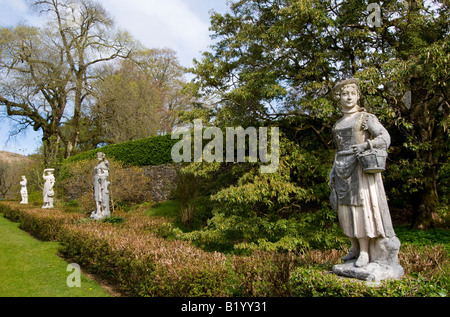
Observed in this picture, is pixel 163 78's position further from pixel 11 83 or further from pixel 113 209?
pixel 113 209

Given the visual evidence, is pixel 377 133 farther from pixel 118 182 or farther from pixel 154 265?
pixel 118 182

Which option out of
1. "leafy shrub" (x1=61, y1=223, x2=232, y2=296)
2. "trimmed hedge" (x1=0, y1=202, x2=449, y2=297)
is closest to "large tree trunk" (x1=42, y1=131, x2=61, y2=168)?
"leafy shrub" (x1=61, y1=223, x2=232, y2=296)

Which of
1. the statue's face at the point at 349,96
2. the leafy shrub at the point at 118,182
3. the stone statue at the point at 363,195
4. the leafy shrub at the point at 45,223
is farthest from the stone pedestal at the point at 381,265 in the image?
the leafy shrub at the point at 118,182

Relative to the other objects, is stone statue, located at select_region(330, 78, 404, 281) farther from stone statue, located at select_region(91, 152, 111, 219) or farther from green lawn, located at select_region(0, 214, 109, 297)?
stone statue, located at select_region(91, 152, 111, 219)

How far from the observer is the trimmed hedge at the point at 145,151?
1814 cm

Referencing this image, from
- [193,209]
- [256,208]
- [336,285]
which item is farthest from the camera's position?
[193,209]

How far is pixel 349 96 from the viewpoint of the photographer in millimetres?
3973

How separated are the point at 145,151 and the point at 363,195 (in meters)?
16.5

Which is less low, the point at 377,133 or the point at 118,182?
the point at 377,133

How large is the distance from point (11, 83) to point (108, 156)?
364 inches

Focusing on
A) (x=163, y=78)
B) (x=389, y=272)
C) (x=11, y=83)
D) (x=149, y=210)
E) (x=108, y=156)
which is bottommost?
(x=149, y=210)

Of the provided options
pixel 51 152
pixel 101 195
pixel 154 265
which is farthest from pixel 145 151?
pixel 154 265
